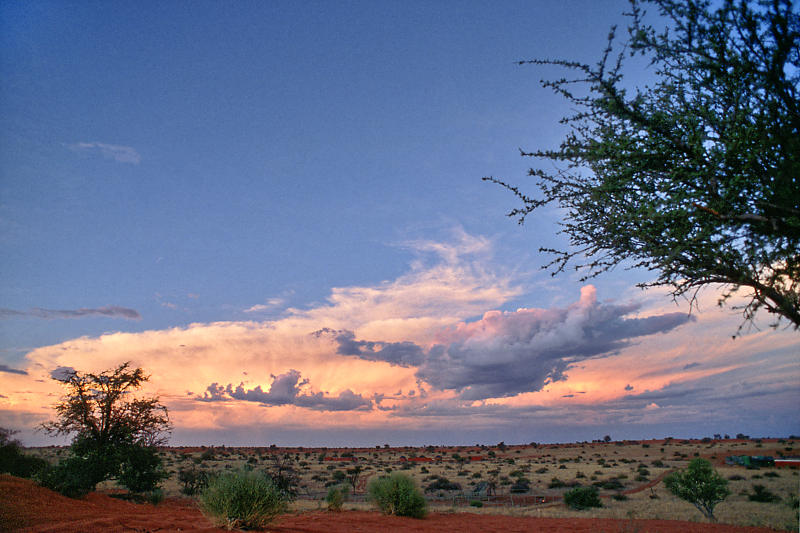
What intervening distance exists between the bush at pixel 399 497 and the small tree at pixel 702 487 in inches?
628

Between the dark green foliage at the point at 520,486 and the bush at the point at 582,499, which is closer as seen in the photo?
the bush at the point at 582,499

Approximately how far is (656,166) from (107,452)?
86.9 feet

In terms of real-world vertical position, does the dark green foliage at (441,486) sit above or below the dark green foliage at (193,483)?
below

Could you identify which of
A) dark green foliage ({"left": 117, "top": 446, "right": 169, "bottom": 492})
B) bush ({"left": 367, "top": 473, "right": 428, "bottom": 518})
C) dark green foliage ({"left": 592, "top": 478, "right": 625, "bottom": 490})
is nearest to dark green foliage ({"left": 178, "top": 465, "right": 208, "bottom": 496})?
dark green foliage ({"left": 117, "top": 446, "right": 169, "bottom": 492})

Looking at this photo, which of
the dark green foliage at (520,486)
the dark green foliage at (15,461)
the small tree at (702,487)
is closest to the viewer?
the dark green foliage at (15,461)

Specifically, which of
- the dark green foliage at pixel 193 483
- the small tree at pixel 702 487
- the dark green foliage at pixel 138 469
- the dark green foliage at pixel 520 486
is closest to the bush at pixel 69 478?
the dark green foliage at pixel 138 469

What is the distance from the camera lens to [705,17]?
7297mm

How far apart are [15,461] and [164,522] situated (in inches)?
620

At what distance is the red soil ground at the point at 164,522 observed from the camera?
11541 millimetres

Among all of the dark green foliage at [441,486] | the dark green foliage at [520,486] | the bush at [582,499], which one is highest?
the bush at [582,499]

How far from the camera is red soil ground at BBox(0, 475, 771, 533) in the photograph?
454 inches

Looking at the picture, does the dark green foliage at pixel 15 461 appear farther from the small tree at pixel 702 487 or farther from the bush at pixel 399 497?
the small tree at pixel 702 487

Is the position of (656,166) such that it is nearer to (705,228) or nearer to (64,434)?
(705,228)

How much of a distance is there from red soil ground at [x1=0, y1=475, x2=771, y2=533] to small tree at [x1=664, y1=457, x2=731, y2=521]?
7.70 meters
